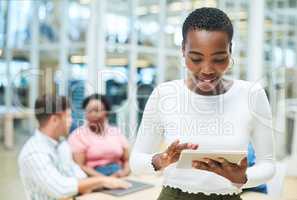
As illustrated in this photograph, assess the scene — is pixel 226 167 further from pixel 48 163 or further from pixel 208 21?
pixel 48 163

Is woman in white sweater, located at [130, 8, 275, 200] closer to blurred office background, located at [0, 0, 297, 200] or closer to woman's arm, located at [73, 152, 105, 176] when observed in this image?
blurred office background, located at [0, 0, 297, 200]

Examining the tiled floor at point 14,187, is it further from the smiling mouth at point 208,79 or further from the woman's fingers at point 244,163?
the smiling mouth at point 208,79

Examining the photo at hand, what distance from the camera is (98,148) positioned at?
2271mm

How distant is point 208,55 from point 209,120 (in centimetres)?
16

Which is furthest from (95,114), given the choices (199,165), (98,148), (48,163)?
(199,165)

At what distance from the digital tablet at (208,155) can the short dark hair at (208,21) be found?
255 mm

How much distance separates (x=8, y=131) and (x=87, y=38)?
8.22ft

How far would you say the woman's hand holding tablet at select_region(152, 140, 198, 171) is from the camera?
2.72 ft

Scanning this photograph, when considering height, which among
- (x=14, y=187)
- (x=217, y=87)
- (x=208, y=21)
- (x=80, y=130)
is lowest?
(x=14, y=187)

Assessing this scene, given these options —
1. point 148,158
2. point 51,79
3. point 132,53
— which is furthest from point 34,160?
point 148,158

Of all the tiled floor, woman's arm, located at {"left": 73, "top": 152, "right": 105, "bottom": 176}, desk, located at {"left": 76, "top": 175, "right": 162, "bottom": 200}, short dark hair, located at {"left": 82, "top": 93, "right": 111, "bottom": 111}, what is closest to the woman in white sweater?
desk, located at {"left": 76, "top": 175, "right": 162, "bottom": 200}

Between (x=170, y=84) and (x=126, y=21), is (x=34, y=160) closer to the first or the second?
(x=126, y=21)

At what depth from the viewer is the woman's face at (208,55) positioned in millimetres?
811

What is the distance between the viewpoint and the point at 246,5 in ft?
3.44
